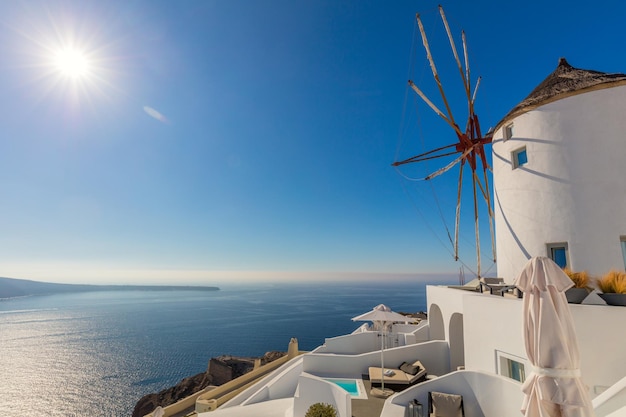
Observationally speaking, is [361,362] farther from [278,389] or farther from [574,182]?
[574,182]

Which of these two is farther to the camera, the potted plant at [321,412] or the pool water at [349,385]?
the pool water at [349,385]

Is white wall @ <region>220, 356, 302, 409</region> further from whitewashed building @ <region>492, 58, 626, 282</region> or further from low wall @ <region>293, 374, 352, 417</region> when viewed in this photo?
whitewashed building @ <region>492, 58, 626, 282</region>

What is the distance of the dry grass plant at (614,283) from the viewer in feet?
20.0

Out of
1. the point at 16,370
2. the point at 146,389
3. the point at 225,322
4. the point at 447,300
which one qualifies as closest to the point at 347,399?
the point at 447,300

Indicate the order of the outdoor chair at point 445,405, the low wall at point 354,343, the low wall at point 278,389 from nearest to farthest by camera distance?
the outdoor chair at point 445,405 → the low wall at point 278,389 → the low wall at point 354,343

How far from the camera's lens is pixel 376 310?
1118cm

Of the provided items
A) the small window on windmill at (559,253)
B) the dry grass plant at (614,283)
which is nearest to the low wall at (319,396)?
the dry grass plant at (614,283)

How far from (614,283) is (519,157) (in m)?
5.75

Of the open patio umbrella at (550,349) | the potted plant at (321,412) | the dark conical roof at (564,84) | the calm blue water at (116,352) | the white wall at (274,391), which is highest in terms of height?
the dark conical roof at (564,84)

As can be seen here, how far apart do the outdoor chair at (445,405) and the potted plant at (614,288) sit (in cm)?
372

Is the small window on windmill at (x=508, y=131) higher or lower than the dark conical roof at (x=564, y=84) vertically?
lower

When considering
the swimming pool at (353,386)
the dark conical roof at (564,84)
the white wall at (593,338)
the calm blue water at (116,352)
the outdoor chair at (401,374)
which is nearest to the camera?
the white wall at (593,338)

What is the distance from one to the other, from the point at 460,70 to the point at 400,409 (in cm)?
1441

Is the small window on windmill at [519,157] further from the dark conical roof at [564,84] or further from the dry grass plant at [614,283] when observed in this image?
the dry grass plant at [614,283]
